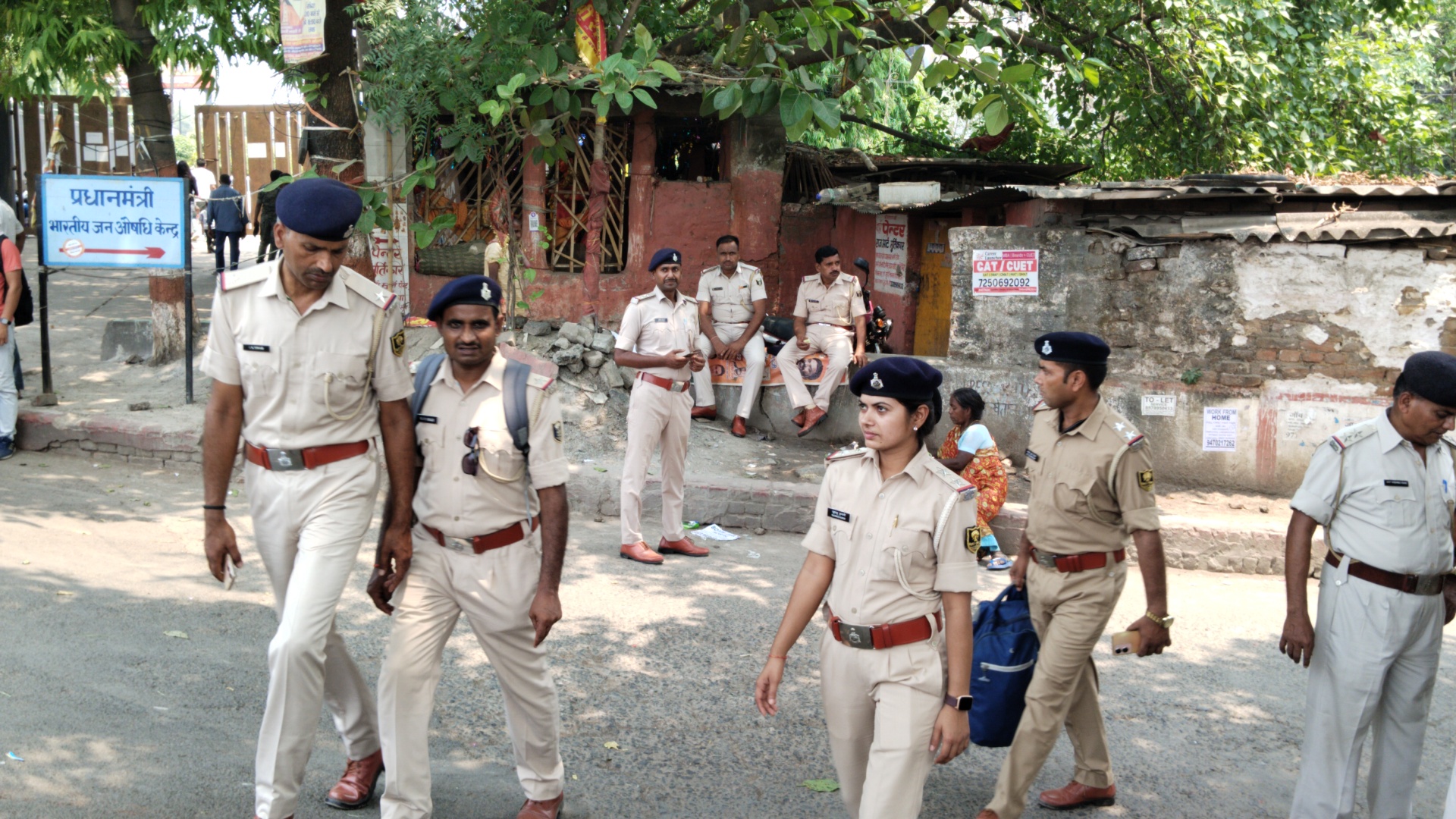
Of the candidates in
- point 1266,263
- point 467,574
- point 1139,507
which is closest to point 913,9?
point 1139,507

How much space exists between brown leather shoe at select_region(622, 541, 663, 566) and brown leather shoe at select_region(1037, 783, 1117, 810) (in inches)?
133

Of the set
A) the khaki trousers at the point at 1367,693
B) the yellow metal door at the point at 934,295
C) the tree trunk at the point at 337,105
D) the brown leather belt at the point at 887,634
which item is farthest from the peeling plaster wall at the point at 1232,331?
the brown leather belt at the point at 887,634

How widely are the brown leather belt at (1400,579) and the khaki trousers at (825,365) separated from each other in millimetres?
6796

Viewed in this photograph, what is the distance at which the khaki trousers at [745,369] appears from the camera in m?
10.6

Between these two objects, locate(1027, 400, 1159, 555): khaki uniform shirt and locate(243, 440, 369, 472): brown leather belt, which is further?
locate(1027, 400, 1159, 555): khaki uniform shirt

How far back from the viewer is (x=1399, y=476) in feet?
12.6

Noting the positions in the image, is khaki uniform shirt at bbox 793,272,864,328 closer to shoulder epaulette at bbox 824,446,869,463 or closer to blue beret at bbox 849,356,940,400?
shoulder epaulette at bbox 824,446,869,463

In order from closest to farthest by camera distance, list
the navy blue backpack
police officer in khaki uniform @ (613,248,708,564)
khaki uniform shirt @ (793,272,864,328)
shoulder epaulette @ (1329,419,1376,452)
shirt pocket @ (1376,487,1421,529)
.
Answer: shirt pocket @ (1376,487,1421,529)
shoulder epaulette @ (1329,419,1376,452)
the navy blue backpack
police officer in khaki uniform @ (613,248,708,564)
khaki uniform shirt @ (793,272,864,328)

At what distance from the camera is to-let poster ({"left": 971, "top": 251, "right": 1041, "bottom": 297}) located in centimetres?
958

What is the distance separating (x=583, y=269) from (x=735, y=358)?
8.90 ft

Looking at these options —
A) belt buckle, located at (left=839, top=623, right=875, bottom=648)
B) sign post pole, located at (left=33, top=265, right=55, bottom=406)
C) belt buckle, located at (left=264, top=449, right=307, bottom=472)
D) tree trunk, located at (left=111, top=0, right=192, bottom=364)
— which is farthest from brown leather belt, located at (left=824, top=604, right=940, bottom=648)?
tree trunk, located at (left=111, top=0, right=192, bottom=364)

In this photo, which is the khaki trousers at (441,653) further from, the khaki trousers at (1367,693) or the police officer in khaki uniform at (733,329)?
the police officer in khaki uniform at (733,329)

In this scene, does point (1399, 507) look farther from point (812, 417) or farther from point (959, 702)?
point (812, 417)

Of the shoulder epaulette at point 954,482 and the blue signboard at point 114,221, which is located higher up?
the blue signboard at point 114,221
